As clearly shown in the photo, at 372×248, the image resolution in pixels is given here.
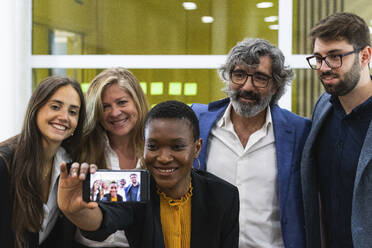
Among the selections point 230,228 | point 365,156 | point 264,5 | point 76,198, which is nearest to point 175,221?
point 230,228

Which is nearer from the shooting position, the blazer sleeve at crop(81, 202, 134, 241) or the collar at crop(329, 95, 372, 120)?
the blazer sleeve at crop(81, 202, 134, 241)

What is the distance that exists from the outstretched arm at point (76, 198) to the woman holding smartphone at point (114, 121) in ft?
3.16

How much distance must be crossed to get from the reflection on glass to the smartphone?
120 inches

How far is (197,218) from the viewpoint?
1739 millimetres

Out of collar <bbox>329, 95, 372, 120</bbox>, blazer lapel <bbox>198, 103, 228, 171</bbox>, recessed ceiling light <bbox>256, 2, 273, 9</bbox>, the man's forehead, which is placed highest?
recessed ceiling light <bbox>256, 2, 273, 9</bbox>

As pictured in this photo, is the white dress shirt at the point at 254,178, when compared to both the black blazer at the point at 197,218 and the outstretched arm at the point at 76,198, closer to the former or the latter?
the black blazer at the point at 197,218

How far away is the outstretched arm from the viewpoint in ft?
4.94

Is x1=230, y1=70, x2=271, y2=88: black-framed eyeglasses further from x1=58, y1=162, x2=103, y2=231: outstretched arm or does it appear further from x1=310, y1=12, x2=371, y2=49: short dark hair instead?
x1=58, y1=162, x2=103, y2=231: outstretched arm

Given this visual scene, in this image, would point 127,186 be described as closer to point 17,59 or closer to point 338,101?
point 338,101

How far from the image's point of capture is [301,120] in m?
2.57

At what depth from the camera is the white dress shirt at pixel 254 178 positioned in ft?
7.75

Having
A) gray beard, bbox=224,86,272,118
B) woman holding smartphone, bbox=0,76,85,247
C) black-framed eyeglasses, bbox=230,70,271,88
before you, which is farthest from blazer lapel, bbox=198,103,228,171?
woman holding smartphone, bbox=0,76,85,247

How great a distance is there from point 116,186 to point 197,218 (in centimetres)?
40

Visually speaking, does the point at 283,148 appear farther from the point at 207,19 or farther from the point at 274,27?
the point at 207,19
